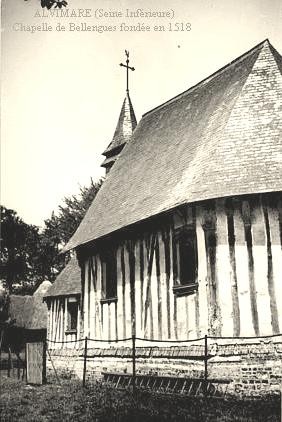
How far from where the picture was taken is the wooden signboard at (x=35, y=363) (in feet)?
40.0

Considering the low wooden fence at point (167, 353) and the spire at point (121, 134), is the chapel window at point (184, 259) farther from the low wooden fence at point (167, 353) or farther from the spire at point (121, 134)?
the spire at point (121, 134)

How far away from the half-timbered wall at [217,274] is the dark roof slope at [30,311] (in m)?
21.7

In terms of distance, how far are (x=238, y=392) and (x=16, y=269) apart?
28.3 meters

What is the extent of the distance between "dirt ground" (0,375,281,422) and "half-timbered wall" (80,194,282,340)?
1629 millimetres

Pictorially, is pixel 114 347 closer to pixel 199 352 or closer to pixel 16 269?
pixel 199 352

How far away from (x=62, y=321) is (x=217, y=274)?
11161 millimetres

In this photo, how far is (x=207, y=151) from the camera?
10.9 meters

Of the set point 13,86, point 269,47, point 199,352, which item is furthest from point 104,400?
point 269,47

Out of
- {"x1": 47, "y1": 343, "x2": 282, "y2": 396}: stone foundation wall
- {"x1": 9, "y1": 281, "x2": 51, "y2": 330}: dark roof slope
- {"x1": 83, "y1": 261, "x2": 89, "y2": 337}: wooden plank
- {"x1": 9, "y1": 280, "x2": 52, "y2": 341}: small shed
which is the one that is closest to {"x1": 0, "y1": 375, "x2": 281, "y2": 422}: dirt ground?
{"x1": 47, "y1": 343, "x2": 282, "y2": 396}: stone foundation wall

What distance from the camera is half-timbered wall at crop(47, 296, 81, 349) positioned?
18625 millimetres

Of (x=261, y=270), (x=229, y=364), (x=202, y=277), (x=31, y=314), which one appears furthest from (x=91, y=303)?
(x=31, y=314)

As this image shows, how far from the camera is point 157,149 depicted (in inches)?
572

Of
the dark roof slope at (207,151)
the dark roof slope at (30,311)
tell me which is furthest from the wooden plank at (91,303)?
the dark roof slope at (30,311)

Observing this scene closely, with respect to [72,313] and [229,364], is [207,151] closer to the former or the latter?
[229,364]
